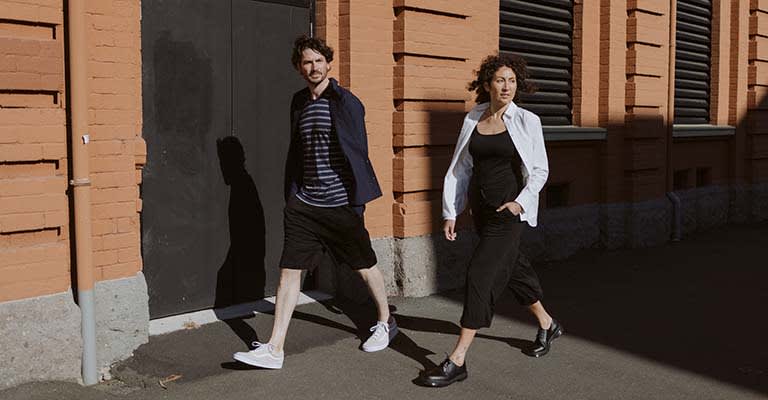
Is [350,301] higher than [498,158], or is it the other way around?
[498,158]

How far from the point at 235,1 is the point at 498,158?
2.51 metres

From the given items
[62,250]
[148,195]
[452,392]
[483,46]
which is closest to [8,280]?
[62,250]

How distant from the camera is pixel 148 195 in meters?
6.40

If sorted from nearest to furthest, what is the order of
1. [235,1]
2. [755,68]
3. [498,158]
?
[498,158] < [235,1] < [755,68]

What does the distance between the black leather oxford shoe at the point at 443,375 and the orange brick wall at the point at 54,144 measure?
77.9 inches

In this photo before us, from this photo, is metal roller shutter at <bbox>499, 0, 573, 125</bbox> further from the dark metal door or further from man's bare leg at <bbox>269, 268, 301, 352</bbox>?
man's bare leg at <bbox>269, 268, 301, 352</bbox>

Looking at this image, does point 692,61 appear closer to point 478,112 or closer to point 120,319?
point 478,112

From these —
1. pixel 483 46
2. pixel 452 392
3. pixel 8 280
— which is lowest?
pixel 452 392

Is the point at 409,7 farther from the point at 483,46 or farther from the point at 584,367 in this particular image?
the point at 584,367

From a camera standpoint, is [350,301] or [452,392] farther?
[350,301]

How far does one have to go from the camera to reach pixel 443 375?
17.9ft

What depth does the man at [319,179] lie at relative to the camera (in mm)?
5750

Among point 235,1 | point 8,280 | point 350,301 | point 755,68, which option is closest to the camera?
point 8,280

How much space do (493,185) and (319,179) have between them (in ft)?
3.68
